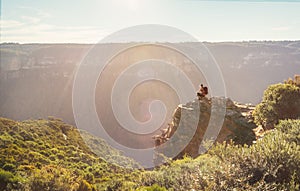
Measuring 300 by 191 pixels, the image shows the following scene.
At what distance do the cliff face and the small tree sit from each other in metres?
1.28

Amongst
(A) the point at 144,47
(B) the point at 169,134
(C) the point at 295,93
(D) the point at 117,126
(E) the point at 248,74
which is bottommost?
(D) the point at 117,126

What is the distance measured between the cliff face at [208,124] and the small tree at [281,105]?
4.21 feet

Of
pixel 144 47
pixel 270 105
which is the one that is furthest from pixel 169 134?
pixel 144 47

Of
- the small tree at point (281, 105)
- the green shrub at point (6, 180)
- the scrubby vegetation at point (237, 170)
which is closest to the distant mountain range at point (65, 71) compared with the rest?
the small tree at point (281, 105)

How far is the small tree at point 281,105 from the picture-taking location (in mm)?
13586

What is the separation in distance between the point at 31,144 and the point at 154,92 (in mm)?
52285

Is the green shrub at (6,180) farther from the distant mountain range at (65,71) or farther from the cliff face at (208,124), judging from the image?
the distant mountain range at (65,71)

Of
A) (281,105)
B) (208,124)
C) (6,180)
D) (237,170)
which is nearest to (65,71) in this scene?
(208,124)

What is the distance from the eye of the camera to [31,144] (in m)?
23.7

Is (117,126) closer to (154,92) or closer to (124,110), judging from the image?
(124,110)

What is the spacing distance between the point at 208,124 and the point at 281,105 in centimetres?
379

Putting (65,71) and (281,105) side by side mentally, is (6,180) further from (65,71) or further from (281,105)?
(65,71)

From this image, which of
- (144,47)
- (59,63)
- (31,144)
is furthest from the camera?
(59,63)

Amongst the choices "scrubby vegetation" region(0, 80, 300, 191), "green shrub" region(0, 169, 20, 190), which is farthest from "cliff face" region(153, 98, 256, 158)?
"green shrub" region(0, 169, 20, 190)
